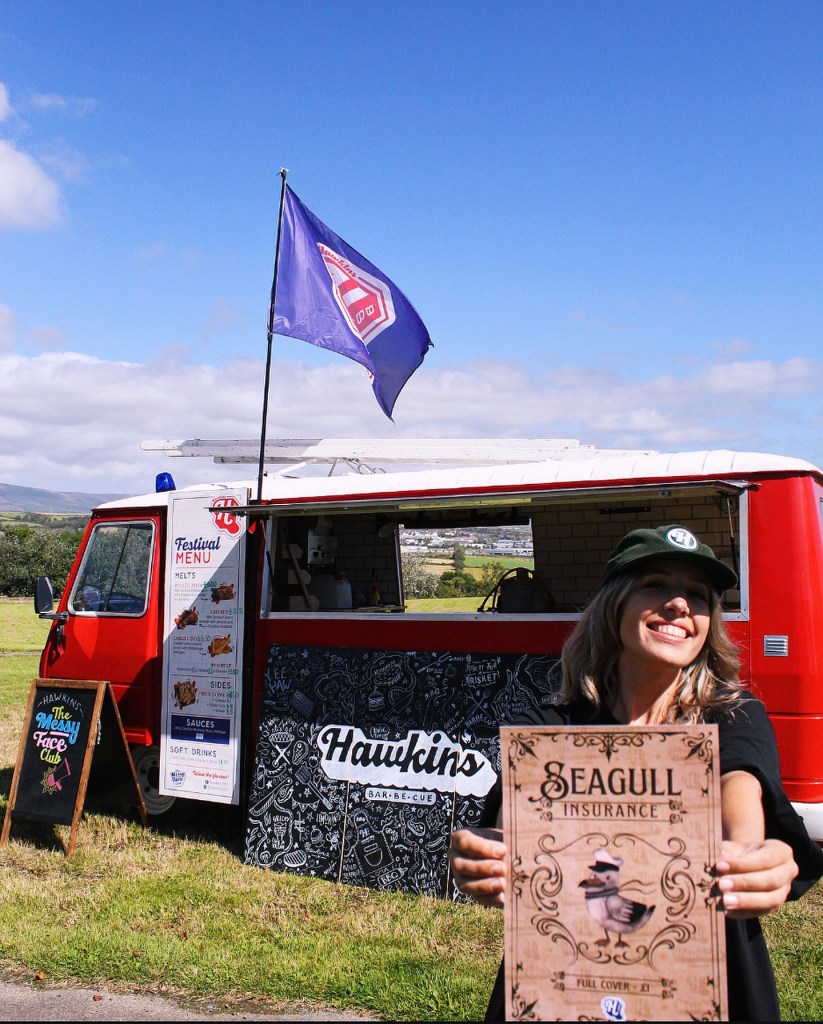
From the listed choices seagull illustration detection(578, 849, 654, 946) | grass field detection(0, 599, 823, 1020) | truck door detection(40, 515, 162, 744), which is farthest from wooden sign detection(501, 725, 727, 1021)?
truck door detection(40, 515, 162, 744)

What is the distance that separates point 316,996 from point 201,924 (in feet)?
3.49

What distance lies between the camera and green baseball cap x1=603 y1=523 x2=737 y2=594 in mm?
2080

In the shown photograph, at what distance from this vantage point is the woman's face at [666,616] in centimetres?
208

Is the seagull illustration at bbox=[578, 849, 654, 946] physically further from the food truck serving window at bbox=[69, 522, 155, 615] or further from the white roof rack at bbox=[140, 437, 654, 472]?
the food truck serving window at bbox=[69, 522, 155, 615]

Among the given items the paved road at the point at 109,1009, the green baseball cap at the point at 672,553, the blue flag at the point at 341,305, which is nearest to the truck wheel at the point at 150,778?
the paved road at the point at 109,1009

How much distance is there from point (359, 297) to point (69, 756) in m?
3.96

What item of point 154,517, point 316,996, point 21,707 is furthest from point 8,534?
point 316,996

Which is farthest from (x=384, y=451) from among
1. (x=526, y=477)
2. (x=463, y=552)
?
(x=526, y=477)

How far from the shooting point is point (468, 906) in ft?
18.3

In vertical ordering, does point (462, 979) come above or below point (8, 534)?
below

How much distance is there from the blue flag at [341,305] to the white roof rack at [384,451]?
13.7 inches

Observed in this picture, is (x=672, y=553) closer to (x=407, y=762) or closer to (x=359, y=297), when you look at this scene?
(x=407, y=762)

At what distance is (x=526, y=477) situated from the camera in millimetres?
6133

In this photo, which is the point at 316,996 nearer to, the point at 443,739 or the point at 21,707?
the point at 443,739
